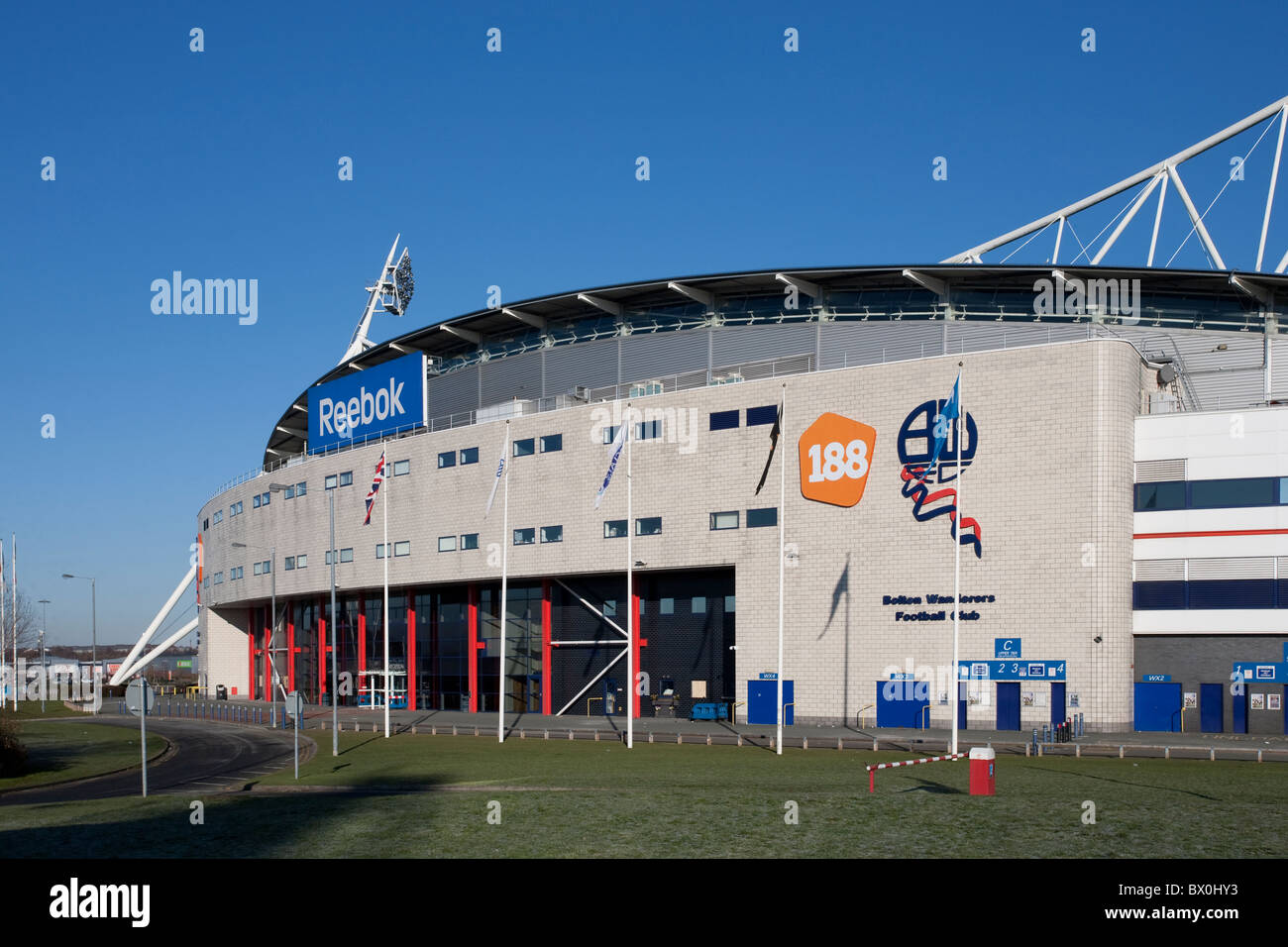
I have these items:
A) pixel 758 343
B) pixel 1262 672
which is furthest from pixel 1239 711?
pixel 758 343

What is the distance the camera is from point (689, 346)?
223ft

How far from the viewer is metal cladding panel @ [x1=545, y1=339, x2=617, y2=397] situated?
70.6 m

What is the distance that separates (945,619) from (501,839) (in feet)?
120

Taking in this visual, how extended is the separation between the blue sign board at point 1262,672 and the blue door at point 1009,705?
29.4 feet

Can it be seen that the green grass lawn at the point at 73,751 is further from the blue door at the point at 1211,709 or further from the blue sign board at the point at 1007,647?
the blue door at the point at 1211,709

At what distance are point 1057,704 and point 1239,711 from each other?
24.9ft

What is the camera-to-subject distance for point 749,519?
57.6 m

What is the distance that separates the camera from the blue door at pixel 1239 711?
48.6 metres

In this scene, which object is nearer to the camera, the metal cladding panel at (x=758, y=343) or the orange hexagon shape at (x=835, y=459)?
the orange hexagon shape at (x=835, y=459)

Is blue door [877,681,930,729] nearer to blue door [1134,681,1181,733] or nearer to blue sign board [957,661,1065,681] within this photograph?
blue sign board [957,661,1065,681]

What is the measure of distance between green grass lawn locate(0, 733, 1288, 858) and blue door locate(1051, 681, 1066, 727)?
15.8 m

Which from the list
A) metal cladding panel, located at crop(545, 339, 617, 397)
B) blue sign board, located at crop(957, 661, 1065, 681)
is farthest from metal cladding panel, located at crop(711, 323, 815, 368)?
blue sign board, located at crop(957, 661, 1065, 681)

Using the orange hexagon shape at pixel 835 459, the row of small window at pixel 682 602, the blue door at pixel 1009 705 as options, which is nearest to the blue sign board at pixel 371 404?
the row of small window at pixel 682 602
